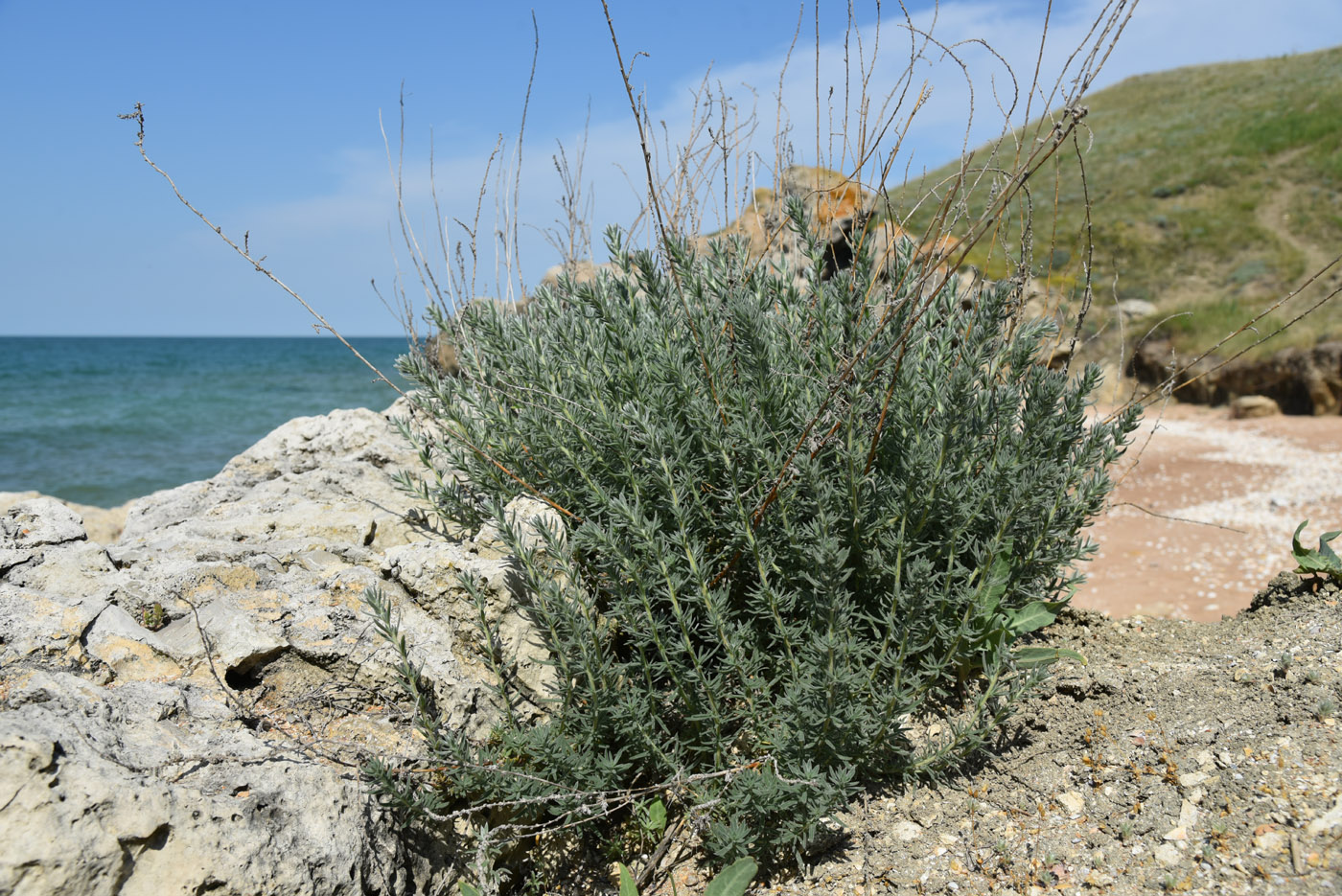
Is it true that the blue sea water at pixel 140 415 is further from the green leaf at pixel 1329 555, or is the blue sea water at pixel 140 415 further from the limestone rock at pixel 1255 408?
the limestone rock at pixel 1255 408

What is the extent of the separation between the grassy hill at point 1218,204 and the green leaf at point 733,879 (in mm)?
16992

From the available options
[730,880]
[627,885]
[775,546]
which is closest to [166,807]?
[627,885]

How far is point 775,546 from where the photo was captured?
93.7 inches

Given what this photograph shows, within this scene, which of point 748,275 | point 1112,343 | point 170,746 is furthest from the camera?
point 1112,343

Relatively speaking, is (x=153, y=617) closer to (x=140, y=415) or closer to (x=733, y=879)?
(x=733, y=879)

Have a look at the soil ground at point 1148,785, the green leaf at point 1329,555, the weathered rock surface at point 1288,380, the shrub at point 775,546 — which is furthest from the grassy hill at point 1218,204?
the shrub at point 775,546

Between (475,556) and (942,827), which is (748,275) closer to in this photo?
(475,556)

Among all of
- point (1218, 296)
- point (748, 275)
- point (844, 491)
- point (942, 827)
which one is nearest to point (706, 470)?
point (844, 491)

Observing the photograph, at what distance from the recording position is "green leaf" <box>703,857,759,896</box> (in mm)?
2014

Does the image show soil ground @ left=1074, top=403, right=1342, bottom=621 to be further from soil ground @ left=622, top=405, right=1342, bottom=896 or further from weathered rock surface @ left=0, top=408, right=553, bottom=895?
weathered rock surface @ left=0, top=408, right=553, bottom=895

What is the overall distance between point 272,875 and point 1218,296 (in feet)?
96.7

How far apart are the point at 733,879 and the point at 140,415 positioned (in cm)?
2944

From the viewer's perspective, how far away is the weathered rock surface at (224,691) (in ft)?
5.46

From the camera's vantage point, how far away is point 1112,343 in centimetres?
2003
